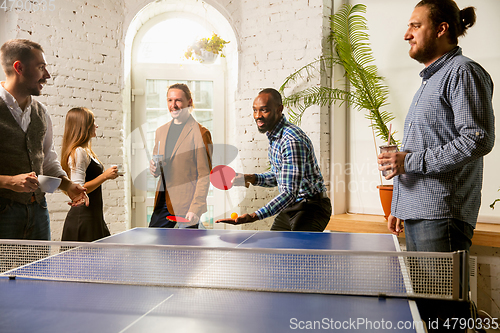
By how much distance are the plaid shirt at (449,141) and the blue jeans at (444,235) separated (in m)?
0.03

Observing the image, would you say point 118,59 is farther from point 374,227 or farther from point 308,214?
point 374,227

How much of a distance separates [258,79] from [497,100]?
2365 mm

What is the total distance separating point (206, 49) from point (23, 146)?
8.02 ft

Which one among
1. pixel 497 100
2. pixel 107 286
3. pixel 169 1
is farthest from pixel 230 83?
pixel 107 286

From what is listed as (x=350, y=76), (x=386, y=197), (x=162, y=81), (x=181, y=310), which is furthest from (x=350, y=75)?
(x=181, y=310)

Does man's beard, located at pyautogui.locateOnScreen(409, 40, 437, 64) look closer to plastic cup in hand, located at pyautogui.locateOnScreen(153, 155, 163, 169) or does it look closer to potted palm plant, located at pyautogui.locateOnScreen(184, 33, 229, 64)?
plastic cup in hand, located at pyautogui.locateOnScreen(153, 155, 163, 169)

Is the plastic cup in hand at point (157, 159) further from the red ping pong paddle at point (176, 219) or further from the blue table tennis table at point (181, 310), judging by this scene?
the blue table tennis table at point (181, 310)

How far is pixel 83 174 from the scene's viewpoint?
10.5ft

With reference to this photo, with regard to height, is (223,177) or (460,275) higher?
(223,177)

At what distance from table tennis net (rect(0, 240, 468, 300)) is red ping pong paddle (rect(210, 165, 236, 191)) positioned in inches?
52.0

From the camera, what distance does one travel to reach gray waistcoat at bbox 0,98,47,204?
246cm

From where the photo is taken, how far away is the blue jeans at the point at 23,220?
7.94 feet

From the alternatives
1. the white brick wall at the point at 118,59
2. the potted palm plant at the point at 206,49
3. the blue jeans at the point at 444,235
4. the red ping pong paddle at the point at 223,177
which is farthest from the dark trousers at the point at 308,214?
the potted palm plant at the point at 206,49

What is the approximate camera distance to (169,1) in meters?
4.64
